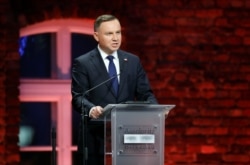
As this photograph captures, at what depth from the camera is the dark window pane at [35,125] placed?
632 centimetres

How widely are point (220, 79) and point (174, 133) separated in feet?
2.18

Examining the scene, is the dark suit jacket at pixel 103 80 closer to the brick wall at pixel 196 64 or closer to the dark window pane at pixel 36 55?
the brick wall at pixel 196 64

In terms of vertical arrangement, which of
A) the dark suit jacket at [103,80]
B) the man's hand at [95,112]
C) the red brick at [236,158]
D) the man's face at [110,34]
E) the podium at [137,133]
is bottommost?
the red brick at [236,158]

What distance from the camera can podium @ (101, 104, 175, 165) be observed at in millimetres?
3703

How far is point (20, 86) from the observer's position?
20.6 ft

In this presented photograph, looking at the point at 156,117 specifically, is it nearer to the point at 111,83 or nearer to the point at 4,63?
the point at 111,83

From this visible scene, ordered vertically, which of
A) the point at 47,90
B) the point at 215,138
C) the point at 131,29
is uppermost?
the point at 131,29

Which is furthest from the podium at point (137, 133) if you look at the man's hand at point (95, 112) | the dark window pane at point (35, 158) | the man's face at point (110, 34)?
the dark window pane at point (35, 158)

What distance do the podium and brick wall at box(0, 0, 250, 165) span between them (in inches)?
99.5

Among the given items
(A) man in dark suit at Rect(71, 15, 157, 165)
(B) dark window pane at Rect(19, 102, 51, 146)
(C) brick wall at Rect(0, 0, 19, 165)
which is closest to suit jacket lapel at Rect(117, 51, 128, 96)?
(A) man in dark suit at Rect(71, 15, 157, 165)

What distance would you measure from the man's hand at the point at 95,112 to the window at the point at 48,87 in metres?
2.60

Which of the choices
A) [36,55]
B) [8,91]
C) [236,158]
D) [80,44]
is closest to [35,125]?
[8,91]

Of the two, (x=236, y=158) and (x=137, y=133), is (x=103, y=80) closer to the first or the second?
(x=137, y=133)

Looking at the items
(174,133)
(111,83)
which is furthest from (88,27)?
(111,83)
